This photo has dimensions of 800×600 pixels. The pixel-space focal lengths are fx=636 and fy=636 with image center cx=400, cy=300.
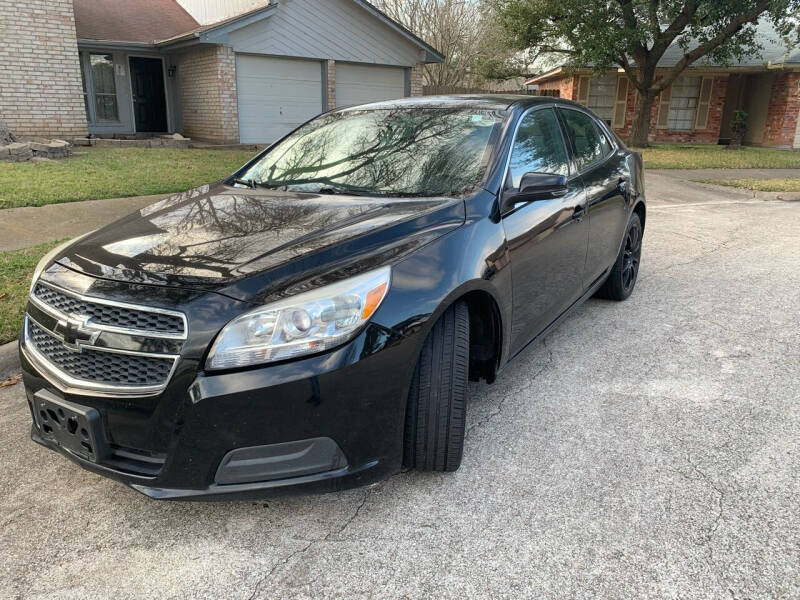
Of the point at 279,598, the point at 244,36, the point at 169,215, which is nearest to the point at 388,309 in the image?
the point at 279,598

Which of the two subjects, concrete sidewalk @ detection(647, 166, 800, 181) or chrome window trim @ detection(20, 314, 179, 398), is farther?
concrete sidewalk @ detection(647, 166, 800, 181)

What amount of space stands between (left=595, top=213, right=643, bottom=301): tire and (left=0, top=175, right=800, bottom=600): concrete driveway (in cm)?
126

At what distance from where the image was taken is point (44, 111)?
45.6 feet

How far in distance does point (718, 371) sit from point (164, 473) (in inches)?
131

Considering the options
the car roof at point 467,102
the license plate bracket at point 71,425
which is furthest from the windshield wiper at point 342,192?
the license plate bracket at point 71,425

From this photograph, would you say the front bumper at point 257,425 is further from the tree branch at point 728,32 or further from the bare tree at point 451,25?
the bare tree at point 451,25

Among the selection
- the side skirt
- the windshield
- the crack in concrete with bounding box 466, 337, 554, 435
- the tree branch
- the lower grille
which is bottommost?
the crack in concrete with bounding box 466, 337, 554, 435

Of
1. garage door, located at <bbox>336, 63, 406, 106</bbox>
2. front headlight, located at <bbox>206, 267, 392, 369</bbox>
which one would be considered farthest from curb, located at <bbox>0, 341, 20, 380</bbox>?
garage door, located at <bbox>336, 63, 406, 106</bbox>

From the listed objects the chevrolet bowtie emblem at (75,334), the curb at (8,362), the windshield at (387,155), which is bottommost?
the curb at (8,362)

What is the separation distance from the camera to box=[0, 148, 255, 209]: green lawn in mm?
8281

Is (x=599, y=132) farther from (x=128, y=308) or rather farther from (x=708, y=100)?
(x=708, y=100)

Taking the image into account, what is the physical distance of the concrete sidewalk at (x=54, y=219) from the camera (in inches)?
250

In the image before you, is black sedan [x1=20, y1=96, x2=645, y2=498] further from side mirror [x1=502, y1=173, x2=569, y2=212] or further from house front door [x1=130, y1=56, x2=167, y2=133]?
house front door [x1=130, y1=56, x2=167, y2=133]

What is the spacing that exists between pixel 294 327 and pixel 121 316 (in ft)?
2.08
